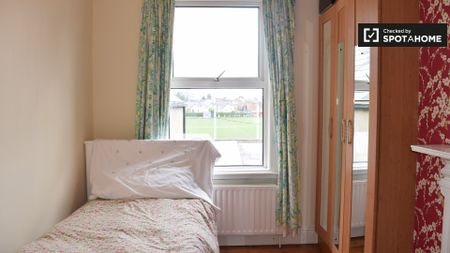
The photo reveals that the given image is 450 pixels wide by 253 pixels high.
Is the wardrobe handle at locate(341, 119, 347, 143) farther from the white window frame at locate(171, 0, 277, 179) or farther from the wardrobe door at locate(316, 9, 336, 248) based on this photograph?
the white window frame at locate(171, 0, 277, 179)

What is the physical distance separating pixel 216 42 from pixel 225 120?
2.35 ft

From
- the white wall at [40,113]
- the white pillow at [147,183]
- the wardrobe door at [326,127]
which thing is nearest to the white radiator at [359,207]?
the wardrobe door at [326,127]

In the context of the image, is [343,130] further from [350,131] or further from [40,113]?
[40,113]

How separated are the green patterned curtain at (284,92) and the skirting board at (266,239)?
0.21 m

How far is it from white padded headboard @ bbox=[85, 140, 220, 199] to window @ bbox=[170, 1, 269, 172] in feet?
1.09

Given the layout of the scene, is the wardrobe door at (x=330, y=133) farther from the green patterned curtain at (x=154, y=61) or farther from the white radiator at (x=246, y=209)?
the green patterned curtain at (x=154, y=61)

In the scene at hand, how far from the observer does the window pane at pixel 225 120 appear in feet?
10.2

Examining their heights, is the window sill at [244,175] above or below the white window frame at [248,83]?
below

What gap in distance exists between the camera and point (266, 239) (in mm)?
3061

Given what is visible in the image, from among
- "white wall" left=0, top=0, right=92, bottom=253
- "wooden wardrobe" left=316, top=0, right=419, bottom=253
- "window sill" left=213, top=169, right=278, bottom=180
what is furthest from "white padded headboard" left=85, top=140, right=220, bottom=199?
"wooden wardrobe" left=316, top=0, right=419, bottom=253

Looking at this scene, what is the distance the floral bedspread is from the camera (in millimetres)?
1729

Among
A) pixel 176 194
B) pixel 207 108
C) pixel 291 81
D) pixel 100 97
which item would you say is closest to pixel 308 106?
pixel 291 81

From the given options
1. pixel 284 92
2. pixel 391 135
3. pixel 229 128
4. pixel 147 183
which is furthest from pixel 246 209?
pixel 391 135

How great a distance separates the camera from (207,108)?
10.2 ft
